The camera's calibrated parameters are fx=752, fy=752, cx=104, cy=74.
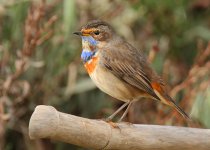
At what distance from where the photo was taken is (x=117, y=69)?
5523 mm

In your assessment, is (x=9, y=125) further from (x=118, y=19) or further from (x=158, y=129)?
(x=158, y=129)

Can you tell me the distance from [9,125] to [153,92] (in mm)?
2443

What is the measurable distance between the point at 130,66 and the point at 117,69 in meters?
0.11

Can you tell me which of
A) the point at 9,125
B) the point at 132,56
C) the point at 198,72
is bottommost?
the point at 9,125

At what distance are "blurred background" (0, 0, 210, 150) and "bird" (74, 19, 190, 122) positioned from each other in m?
0.89

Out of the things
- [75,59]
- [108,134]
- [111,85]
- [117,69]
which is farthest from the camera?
[75,59]

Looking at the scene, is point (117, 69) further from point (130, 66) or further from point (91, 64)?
point (91, 64)

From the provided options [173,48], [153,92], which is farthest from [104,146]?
[173,48]

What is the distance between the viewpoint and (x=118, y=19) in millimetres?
8352

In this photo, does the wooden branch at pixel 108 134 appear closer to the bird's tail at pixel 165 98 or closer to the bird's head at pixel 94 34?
the bird's tail at pixel 165 98

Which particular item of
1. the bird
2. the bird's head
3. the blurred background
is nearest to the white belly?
the bird

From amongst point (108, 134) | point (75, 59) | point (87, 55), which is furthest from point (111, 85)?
point (75, 59)

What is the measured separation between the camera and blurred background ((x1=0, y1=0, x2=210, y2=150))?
6.69 metres

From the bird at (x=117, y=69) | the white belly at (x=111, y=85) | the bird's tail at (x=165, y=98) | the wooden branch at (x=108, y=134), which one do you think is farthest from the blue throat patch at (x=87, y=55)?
the wooden branch at (x=108, y=134)
